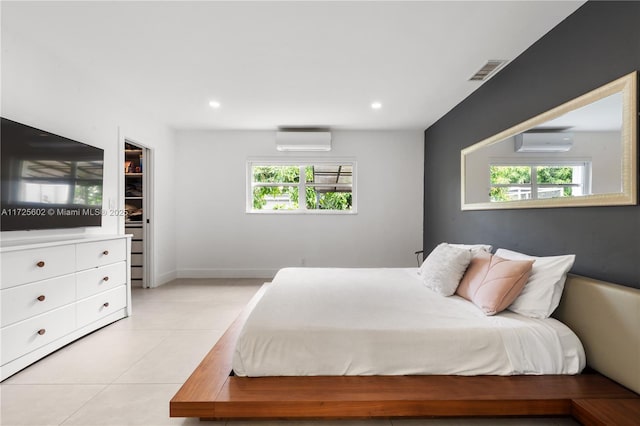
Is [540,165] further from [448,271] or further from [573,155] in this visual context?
[448,271]

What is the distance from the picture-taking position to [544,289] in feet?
6.29

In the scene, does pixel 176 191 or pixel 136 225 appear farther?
pixel 176 191

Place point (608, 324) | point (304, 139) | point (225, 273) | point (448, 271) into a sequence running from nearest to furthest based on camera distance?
point (608, 324), point (448, 271), point (304, 139), point (225, 273)

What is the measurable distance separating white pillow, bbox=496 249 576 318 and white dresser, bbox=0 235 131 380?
10.8ft

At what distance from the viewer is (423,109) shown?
4156 mm

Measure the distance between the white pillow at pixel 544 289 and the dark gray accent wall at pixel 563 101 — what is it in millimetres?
234

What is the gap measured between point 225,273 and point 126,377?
3243 millimetres

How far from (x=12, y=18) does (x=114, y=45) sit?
62 cm

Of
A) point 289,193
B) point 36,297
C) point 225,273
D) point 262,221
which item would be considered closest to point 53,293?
point 36,297

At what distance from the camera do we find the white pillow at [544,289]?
1893mm

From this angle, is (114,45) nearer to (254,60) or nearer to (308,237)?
(254,60)

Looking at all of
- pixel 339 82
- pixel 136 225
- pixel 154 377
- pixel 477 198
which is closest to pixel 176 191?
pixel 136 225

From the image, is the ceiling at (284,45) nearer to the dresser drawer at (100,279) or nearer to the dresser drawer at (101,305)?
the dresser drawer at (100,279)

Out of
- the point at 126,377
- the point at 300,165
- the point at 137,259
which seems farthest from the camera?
the point at 300,165
